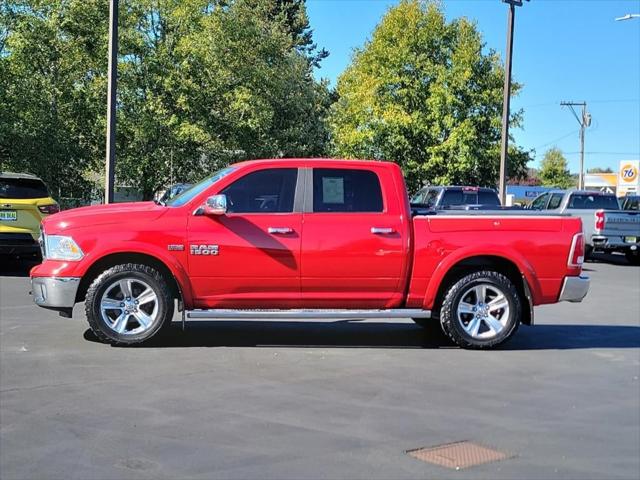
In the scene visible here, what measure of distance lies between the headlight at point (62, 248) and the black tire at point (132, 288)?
0.33 meters

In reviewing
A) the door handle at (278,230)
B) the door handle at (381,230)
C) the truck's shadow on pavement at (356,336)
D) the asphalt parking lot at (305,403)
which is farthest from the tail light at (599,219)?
the door handle at (278,230)

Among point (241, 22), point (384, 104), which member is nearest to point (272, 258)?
point (241, 22)

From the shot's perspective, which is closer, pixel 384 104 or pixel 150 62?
pixel 150 62

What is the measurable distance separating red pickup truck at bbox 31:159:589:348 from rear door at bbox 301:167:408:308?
0.01 m

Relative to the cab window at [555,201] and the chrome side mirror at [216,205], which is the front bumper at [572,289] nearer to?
the chrome side mirror at [216,205]

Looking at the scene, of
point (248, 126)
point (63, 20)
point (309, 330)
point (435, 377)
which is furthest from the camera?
point (248, 126)

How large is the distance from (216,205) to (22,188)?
7.04m

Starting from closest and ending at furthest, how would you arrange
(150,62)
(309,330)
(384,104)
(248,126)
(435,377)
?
1. (435,377)
2. (309,330)
3. (150,62)
4. (248,126)
5. (384,104)

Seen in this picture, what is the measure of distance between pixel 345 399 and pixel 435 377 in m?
1.15

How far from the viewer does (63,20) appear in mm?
21547

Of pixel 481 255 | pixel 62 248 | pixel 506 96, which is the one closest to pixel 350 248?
pixel 481 255

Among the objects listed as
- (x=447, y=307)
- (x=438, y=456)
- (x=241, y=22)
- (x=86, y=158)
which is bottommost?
(x=438, y=456)

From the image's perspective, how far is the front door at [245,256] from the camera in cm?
740

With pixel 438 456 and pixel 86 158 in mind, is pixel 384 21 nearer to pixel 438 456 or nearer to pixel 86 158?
pixel 86 158
